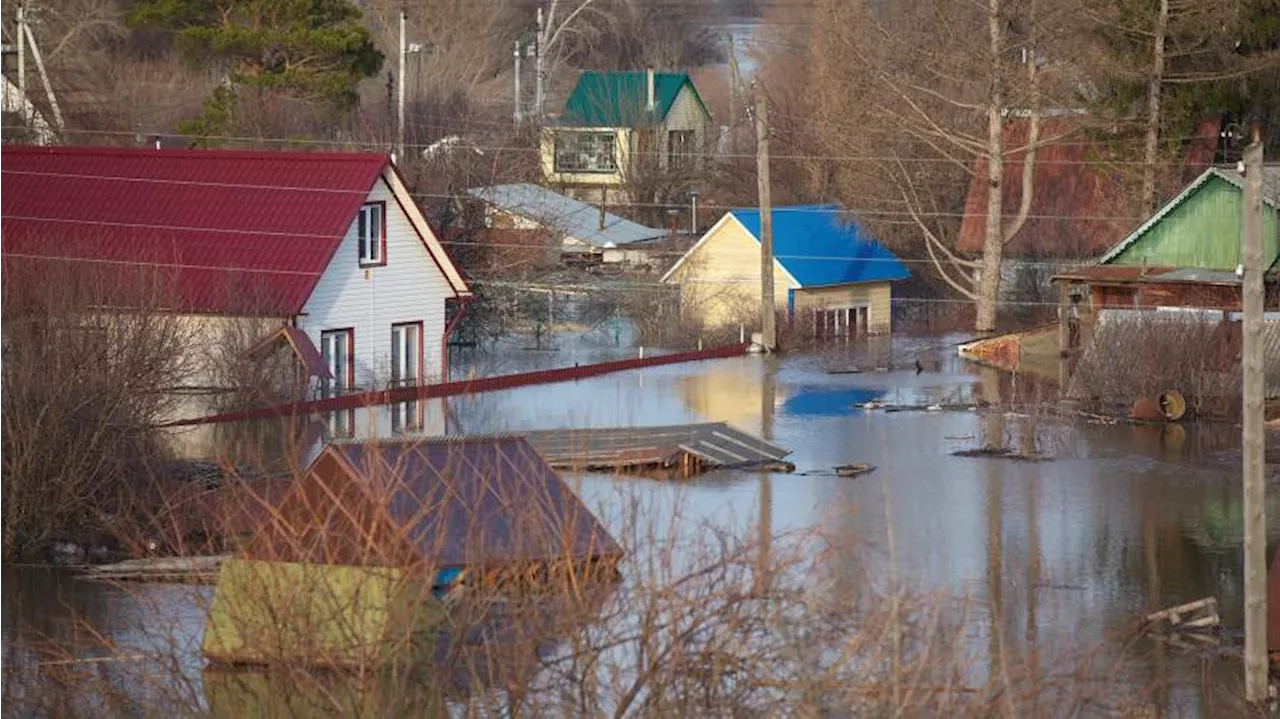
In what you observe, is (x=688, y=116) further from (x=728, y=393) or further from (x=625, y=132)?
(x=728, y=393)

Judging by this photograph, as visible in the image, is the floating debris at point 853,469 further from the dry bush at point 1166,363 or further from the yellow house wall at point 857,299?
the yellow house wall at point 857,299

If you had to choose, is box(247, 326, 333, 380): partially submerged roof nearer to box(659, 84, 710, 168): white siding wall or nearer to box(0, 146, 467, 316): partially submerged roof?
box(0, 146, 467, 316): partially submerged roof

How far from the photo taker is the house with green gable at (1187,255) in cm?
3550

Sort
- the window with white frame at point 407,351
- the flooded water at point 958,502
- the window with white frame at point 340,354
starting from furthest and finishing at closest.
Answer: the window with white frame at point 407,351 → the window with white frame at point 340,354 → the flooded water at point 958,502

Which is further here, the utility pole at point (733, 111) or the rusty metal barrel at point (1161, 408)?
the utility pole at point (733, 111)

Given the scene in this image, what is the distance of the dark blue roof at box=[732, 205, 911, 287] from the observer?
4319cm

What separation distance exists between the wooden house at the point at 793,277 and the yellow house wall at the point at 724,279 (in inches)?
0.7

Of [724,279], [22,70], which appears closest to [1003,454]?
[724,279]

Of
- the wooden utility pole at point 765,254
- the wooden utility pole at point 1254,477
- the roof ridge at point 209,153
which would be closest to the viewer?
the wooden utility pole at point 1254,477

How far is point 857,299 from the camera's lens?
43875 mm

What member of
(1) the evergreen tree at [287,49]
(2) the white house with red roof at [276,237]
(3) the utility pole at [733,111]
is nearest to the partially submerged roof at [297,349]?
(2) the white house with red roof at [276,237]

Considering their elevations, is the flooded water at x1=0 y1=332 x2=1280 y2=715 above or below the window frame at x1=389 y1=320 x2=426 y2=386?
below

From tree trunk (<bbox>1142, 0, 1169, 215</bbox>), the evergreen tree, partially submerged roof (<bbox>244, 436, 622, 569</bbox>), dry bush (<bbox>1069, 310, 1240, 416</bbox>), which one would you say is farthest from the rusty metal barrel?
the evergreen tree

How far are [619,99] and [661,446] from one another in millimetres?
38131
